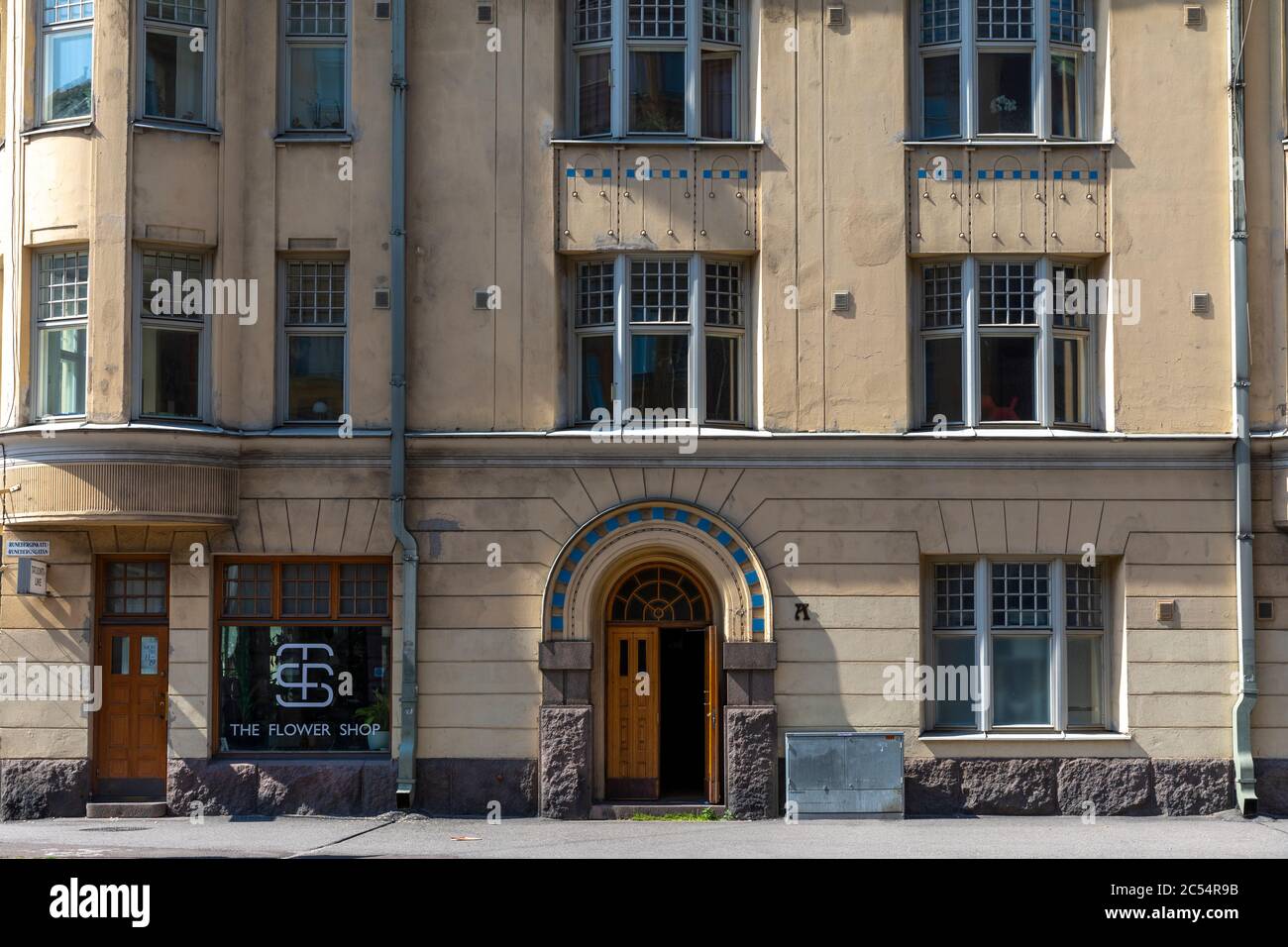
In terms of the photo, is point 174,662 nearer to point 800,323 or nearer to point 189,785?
point 189,785

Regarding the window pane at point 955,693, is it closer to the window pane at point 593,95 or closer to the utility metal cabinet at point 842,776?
the utility metal cabinet at point 842,776

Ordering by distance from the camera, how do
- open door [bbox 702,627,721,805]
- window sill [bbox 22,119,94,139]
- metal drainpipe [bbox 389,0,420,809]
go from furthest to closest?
open door [bbox 702,627,721,805]
metal drainpipe [bbox 389,0,420,809]
window sill [bbox 22,119,94,139]

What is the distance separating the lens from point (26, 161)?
19.4 metres

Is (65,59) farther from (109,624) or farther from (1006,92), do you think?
(1006,92)

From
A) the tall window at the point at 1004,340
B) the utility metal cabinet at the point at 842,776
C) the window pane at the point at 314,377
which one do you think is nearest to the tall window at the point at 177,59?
the window pane at the point at 314,377

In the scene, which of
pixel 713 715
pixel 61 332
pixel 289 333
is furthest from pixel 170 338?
pixel 713 715

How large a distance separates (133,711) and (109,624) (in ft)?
3.55

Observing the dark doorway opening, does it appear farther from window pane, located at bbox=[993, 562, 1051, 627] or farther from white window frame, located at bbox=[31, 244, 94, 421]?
white window frame, located at bbox=[31, 244, 94, 421]

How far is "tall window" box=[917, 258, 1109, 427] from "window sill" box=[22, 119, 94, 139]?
998 cm

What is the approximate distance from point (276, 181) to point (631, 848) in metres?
8.98

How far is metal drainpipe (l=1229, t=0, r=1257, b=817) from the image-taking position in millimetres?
19281

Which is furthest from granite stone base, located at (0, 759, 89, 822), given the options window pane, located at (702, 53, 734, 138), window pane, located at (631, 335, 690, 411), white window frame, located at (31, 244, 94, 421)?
window pane, located at (702, 53, 734, 138)

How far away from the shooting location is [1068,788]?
19.5 m

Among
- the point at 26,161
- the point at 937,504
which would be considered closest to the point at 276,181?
the point at 26,161
